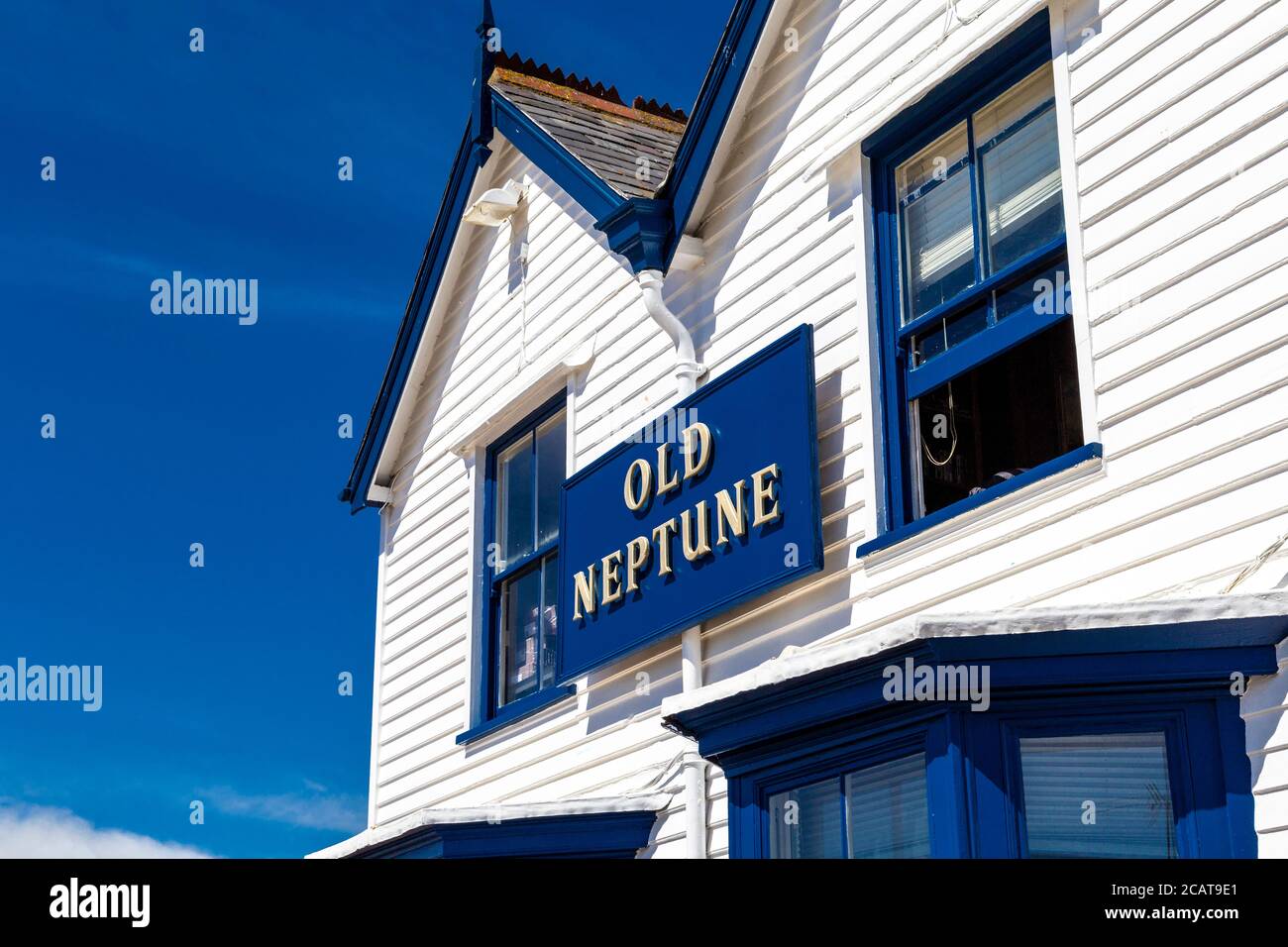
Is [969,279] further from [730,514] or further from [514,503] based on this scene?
[514,503]

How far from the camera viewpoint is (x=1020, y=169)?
774 centimetres

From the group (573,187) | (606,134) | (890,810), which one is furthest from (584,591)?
(606,134)

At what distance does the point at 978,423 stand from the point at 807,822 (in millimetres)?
2062

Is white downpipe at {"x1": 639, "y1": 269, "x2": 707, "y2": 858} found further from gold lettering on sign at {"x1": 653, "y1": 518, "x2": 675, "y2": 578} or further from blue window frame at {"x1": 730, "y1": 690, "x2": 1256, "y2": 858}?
blue window frame at {"x1": 730, "y1": 690, "x2": 1256, "y2": 858}

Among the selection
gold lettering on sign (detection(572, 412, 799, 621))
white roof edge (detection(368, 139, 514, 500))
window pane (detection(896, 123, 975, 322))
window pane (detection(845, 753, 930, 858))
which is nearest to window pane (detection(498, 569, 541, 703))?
gold lettering on sign (detection(572, 412, 799, 621))

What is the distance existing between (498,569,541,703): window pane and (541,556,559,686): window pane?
69 millimetres

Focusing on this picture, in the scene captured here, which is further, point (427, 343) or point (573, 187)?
point (427, 343)

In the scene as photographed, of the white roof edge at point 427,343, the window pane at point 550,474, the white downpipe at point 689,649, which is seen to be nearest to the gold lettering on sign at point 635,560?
the white downpipe at point 689,649

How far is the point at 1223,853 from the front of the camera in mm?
5812

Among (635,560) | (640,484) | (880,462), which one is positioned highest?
(640,484)

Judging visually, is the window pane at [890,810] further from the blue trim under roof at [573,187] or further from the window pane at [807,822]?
the blue trim under roof at [573,187]

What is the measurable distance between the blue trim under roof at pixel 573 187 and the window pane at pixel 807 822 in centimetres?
360

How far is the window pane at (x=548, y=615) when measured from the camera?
10.7 meters
